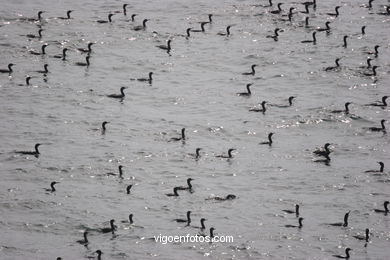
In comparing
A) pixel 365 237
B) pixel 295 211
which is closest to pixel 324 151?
pixel 295 211

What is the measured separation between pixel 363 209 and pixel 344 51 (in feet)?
92.2

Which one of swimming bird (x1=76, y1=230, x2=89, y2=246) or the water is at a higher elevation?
the water

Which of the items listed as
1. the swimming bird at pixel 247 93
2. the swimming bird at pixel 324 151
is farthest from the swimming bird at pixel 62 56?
the swimming bird at pixel 324 151

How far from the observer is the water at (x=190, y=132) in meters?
69.6

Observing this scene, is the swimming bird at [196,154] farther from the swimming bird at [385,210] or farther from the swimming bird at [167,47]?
the swimming bird at [167,47]

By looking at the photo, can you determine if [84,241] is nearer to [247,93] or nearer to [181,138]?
[181,138]

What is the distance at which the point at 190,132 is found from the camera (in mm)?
84312

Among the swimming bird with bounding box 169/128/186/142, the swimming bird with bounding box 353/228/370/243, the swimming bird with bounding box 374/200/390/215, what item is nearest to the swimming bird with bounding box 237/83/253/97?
the swimming bird with bounding box 169/128/186/142

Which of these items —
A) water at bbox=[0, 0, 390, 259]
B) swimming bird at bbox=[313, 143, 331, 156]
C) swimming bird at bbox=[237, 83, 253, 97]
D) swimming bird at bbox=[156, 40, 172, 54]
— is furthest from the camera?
swimming bird at bbox=[156, 40, 172, 54]

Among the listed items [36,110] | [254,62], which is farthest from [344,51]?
[36,110]

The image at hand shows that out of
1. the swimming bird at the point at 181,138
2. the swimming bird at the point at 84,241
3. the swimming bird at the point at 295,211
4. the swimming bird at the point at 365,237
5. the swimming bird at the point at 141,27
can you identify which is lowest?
the swimming bird at the point at 365,237

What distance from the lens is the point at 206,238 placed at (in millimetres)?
68625

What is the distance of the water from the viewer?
69562 millimetres

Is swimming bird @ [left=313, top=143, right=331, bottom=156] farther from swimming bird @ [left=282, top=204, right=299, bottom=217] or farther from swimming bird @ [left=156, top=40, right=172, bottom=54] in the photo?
swimming bird @ [left=156, top=40, right=172, bottom=54]
